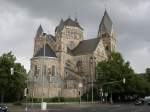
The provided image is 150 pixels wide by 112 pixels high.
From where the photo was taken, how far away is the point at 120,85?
314ft

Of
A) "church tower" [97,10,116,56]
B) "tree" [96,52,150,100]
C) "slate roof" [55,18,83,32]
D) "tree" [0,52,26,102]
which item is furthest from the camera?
"church tower" [97,10,116,56]

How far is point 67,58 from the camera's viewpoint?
11488 centimetres

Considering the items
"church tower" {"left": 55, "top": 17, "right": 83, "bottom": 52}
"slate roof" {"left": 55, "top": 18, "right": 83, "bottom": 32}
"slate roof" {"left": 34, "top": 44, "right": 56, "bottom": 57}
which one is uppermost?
"slate roof" {"left": 55, "top": 18, "right": 83, "bottom": 32}

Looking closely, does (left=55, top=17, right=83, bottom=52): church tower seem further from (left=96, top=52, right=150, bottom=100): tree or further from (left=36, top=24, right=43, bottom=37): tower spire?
(left=96, top=52, right=150, bottom=100): tree

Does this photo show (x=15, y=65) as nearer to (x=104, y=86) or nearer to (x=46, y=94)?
(x=46, y=94)

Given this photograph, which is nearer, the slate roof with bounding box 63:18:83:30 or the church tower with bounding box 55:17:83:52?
the church tower with bounding box 55:17:83:52

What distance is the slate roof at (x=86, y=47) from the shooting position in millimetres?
117062

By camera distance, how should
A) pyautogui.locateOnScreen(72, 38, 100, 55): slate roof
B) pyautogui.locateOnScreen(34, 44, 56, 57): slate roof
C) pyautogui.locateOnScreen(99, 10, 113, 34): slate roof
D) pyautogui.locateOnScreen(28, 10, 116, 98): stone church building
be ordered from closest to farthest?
pyautogui.locateOnScreen(28, 10, 116, 98): stone church building, pyautogui.locateOnScreen(34, 44, 56, 57): slate roof, pyautogui.locateOnScreen(72, 38, 100, 55): slate roof, pyautogui.locateOnScreen(99, 10, 113, 34): slate roof

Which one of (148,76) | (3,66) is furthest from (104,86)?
(148,76)

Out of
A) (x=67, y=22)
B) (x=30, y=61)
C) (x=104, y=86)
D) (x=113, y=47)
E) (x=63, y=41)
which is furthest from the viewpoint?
(x=113, y=47)

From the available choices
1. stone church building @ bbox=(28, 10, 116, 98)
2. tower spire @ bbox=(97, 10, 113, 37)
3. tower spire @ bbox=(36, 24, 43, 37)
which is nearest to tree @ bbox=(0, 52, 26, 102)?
stone church building @ bbox=(28, 10, 116, 98)

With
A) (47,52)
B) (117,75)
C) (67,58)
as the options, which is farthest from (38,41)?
(117,75)

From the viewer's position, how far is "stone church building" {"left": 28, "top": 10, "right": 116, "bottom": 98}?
10112 cm

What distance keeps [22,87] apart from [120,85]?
95.0ft
